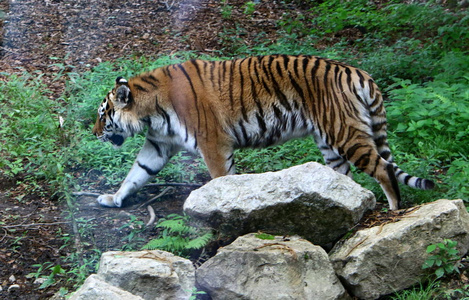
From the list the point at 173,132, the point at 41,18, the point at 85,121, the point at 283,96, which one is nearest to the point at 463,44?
the point at 283,96

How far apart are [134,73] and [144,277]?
16.5 ft

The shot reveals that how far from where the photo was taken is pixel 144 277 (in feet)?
11.8

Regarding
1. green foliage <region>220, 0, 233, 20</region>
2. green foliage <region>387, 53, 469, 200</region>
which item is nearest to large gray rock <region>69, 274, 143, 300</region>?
green foliage <region>387, 53, 469, 200</region>

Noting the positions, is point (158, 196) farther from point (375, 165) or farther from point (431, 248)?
point (431, 248)

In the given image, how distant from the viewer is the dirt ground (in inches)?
188

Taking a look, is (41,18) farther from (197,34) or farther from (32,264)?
(32,264)

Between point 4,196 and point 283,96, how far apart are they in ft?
9.92

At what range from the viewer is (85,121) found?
7281mm

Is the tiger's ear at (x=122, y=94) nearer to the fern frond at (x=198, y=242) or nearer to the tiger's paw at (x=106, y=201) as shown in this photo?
the tiger's paw at (x=106, y=201)

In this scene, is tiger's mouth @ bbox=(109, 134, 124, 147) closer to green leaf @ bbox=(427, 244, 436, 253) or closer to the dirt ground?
the dirt ground

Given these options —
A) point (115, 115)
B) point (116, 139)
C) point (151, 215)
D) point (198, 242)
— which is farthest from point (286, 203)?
point (116, 139)

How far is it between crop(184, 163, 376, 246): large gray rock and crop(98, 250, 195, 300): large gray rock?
25.8 inches

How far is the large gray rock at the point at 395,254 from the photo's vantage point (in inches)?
156

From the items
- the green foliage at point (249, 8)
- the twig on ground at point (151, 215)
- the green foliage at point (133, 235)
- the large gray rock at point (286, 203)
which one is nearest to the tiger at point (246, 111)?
the twig on ground at point (151, 215)
